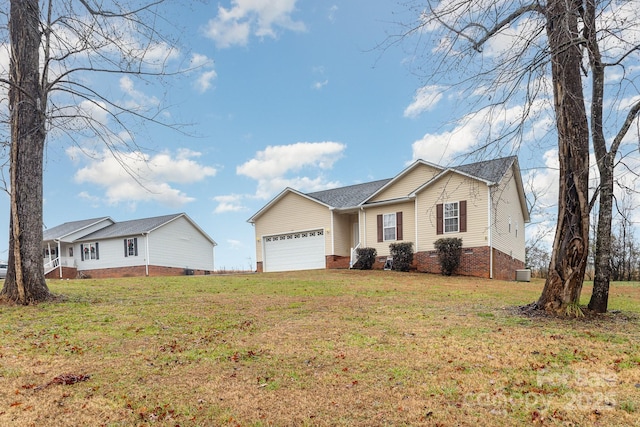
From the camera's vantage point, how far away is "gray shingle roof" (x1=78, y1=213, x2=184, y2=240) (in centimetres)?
2890

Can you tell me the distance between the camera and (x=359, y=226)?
2128 centimetres

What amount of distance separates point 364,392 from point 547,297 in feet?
16.4

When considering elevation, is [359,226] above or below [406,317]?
above

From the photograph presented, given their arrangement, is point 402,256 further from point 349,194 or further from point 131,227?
point 131,227

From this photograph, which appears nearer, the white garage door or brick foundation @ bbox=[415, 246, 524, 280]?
brick foundation @ bbox=[415, 246, 524, 280]

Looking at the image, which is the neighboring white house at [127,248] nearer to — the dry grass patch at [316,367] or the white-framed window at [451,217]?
the white-framed window at [451,217]

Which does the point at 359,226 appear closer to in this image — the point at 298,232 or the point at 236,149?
the point at 298,232

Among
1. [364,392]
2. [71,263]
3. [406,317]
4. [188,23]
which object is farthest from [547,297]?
[71,263]

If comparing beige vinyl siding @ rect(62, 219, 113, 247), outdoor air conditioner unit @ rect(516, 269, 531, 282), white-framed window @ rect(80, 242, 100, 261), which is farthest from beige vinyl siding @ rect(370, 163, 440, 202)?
beige vinyl siding @ rect(62, 219, 113, 247)

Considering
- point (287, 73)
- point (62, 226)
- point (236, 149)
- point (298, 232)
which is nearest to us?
point (287, 73)

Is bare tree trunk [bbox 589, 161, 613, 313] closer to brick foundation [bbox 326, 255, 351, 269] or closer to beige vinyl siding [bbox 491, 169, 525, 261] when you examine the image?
beige vinyl siding [bbox 491, 169, 525, 261]

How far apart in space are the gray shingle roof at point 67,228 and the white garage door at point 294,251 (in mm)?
17864

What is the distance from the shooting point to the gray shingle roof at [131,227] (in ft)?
94.8

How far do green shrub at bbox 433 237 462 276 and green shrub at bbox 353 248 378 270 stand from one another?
3.45 metres
